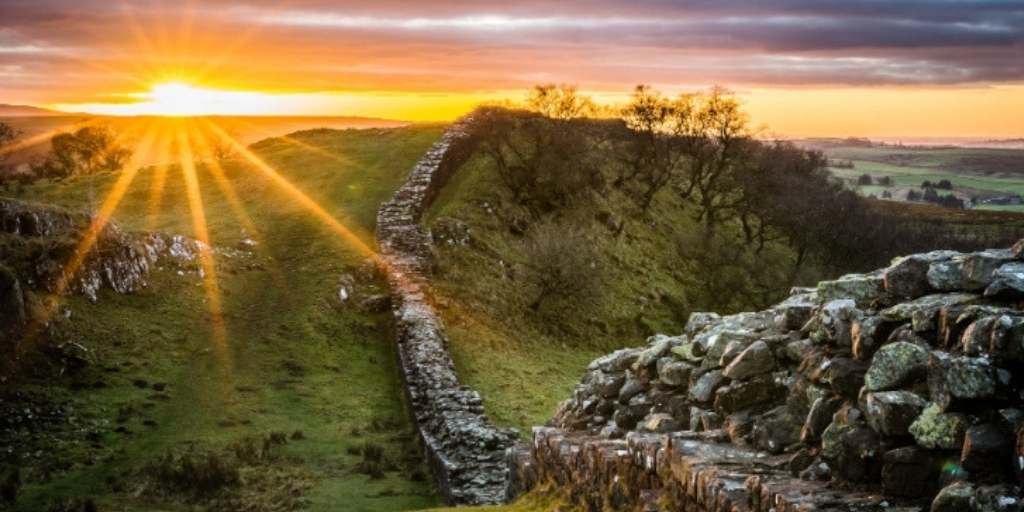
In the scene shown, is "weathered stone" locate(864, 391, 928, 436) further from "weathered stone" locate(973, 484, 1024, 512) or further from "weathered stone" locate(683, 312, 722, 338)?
"weathered stone" locate(683, 312, 722, 338)

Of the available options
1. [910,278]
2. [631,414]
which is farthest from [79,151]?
[910,278]

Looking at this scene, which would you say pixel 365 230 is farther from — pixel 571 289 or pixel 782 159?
pixel 782 159

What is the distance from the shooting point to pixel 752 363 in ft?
34.4

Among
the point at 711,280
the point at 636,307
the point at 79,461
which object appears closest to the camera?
the point at 79,461

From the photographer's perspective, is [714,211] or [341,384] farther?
[714,211]

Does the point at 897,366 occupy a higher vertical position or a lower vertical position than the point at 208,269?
higher

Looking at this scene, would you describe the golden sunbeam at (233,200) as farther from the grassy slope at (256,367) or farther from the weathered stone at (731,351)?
the weathered stone at (731,351)

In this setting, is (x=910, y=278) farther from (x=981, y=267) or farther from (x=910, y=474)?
(x=910, y=474)

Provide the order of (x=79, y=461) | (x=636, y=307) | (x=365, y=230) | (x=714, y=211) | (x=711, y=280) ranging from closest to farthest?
(x=79, y=461), (x=365, y=230), (x=636, y=307), (x=711, y=280), (x=714, y=211)

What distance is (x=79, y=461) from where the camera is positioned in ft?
71.2

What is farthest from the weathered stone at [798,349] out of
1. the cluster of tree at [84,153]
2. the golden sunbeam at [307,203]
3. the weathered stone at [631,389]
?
the cluster of tree at [84,153]

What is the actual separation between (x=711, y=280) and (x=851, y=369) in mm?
47329

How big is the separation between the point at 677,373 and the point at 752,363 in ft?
5.49

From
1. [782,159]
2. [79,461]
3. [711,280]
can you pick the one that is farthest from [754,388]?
[782,159]
